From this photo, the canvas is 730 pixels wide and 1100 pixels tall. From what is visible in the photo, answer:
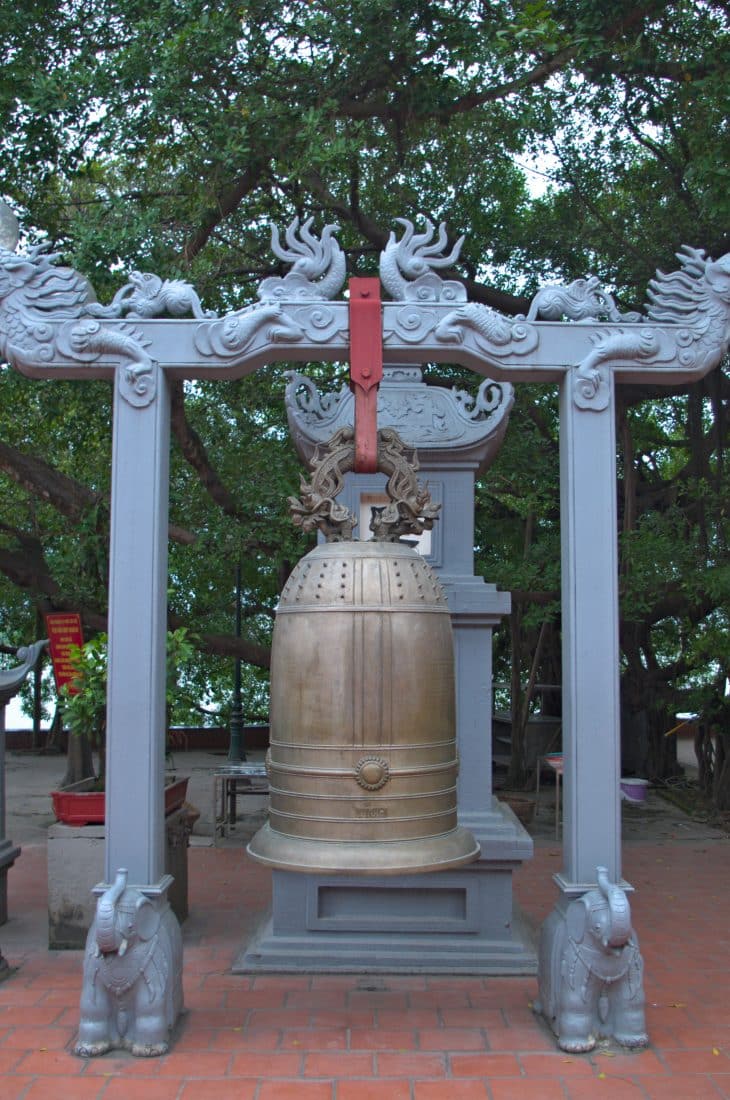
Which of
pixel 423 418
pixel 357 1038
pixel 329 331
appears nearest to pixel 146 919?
pixel 357 1038

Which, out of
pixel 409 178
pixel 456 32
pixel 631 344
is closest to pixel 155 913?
pixel 631 344

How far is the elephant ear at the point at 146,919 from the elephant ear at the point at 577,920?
1814 mm

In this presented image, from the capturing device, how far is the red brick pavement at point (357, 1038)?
4027 mm

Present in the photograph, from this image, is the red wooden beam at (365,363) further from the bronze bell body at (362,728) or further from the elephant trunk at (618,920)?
the elephant trunk at (618,920)

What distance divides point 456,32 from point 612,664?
6.02 m

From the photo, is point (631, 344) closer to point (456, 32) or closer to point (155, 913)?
point (155, 913)

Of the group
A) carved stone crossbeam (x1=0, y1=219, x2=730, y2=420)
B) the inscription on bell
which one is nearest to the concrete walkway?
the inscription on bell

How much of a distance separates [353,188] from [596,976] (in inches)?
292

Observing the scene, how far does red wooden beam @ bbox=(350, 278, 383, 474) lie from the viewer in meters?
3.94

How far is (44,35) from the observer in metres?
8.14

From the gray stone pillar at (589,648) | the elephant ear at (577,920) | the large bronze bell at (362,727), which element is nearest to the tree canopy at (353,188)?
the gray stone pillar at (589,648)

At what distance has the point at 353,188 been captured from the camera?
927cm

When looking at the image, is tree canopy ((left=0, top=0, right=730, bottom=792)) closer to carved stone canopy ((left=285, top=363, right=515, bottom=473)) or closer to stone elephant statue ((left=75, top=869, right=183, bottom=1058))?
carved stone canopy ((left=285, top=363, right=515, bottom=473))

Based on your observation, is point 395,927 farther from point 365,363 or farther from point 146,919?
point 365,363
